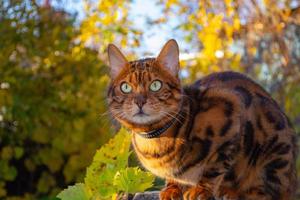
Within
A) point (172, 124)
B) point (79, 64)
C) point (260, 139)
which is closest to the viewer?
point (172, 124)

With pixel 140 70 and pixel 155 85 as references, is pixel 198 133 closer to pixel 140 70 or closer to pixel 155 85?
pixel 155 85

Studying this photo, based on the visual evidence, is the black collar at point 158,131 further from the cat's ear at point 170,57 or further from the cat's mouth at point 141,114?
the cat's ear at point 170,57

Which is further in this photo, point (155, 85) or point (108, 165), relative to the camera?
point (155, 85)

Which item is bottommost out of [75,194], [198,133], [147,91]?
[75,194]

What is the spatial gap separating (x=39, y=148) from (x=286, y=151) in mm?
3744

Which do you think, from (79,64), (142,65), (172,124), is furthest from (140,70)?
(79,64)

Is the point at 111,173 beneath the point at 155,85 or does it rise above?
beneath

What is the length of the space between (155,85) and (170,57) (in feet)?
0.65

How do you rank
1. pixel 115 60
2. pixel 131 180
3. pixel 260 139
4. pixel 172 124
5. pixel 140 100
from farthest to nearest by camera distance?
pixel 260 139, pixel 115 60, pixel 172 124, pixel 140 100, pixel 131 180

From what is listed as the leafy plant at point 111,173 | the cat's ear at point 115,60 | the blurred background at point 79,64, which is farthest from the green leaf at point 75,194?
the blurred background at point 79,64

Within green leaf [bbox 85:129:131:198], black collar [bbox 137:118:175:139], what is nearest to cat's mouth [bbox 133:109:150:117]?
black collar [bbox 137:118:175:139]

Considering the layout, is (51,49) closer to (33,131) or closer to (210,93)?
(33,131)

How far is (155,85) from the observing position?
12.1ft

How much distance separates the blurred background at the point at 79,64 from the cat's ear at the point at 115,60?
8.24 feet
